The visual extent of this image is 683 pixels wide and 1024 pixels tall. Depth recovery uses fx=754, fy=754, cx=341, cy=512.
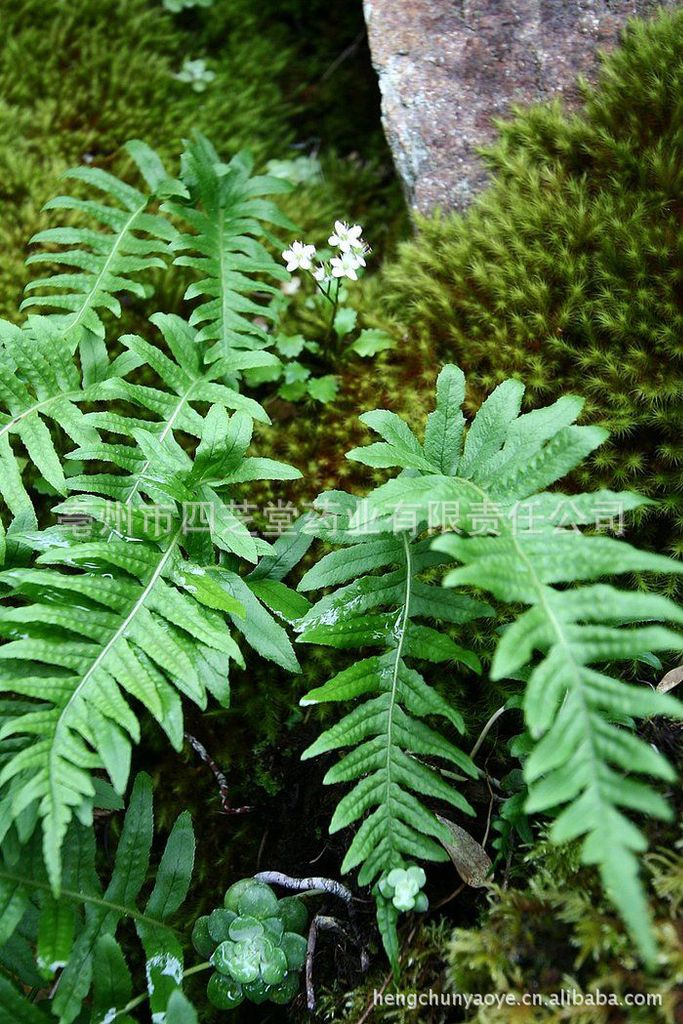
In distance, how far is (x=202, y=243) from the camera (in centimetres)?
345

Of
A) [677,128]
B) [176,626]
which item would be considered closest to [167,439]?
[176,626]

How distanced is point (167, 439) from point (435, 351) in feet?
4.03

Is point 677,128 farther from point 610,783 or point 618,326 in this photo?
point 610,783

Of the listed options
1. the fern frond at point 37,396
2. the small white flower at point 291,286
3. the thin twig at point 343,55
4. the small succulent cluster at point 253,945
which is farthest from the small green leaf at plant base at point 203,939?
the thin twig at point 343,55

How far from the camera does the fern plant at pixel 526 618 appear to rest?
5.71 ft

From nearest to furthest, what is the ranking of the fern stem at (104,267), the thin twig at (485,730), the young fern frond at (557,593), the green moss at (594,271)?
the young fern frond at (557,593) < the thin twig at (485,730) < the green moss at (594,271) < the fern stem at (104,267)

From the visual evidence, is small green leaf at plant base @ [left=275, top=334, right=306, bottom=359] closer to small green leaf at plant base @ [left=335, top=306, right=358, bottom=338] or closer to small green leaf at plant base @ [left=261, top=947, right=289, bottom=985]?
small green leaf at plant base @ [left=335, top=306, right=358, bottom=338]

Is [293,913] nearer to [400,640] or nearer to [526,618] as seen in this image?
[400,640]

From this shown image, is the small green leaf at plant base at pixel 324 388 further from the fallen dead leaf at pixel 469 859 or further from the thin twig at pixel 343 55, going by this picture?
the thin twig at pixel 343 55

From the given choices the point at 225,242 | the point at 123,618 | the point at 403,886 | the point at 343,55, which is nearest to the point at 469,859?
the point at 403,886

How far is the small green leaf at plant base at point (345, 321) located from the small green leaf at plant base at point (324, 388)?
22 cm

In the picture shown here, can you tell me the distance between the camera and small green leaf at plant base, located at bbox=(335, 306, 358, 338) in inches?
139

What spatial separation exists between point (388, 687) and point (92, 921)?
1.21 metres

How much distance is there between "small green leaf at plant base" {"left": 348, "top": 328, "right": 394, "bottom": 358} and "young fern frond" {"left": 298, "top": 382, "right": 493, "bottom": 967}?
0.92 metres
